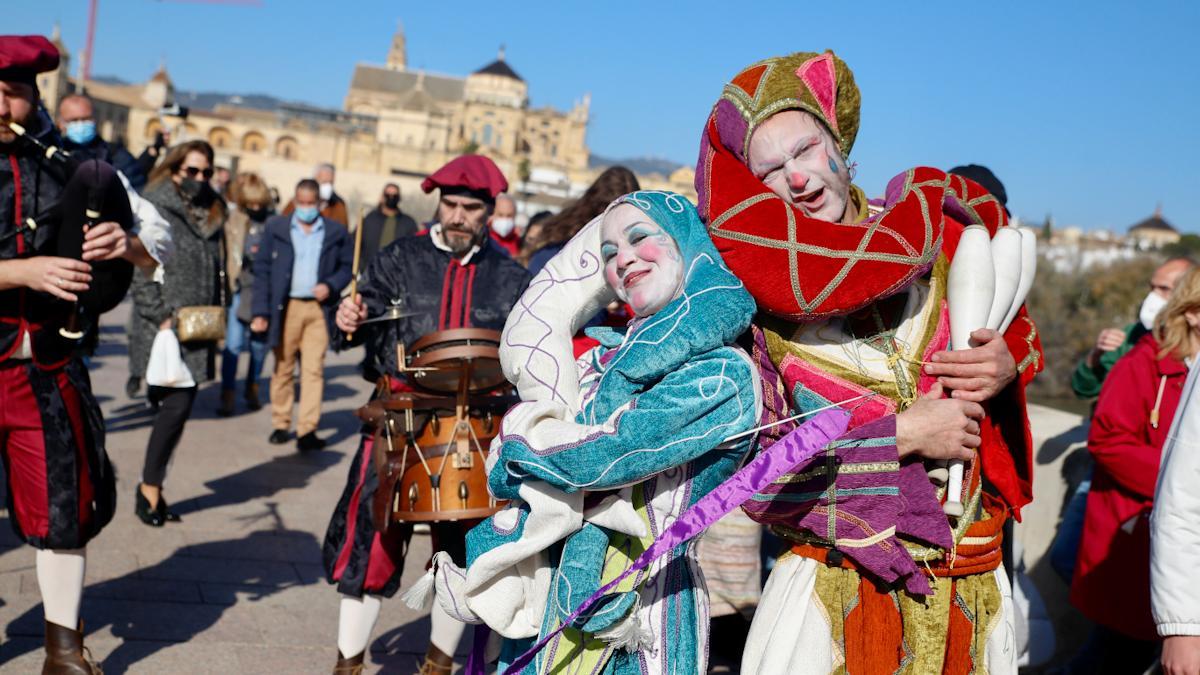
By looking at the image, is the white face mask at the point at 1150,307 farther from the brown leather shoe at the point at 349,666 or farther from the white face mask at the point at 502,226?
the white face mask at the point at 502,226

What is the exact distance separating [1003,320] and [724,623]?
307 centimetres

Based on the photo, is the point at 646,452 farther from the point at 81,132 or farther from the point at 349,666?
the point at 81,132

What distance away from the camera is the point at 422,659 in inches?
199

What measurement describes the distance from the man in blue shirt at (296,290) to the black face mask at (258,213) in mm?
1609

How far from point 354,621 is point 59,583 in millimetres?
1013

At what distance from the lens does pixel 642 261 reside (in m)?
2.59

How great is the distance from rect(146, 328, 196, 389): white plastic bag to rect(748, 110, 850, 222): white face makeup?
16.0 ft

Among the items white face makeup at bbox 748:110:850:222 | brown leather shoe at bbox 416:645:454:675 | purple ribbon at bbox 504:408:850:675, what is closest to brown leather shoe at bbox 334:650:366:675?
brown leather shoe at bbox 416:645:454:675

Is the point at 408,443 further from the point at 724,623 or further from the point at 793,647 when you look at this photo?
the point at 724,623

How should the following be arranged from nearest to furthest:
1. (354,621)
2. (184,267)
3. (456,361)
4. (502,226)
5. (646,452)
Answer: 1. (646,452)
2. (456,361)
3. (354,621)
4. (184,267)
5. (502,226)

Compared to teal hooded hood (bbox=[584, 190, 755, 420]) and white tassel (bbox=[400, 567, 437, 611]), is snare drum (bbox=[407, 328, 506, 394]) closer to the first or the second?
white tassel (bbox=[400, 567, 437, 611])

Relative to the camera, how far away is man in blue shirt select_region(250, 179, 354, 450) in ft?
31.0

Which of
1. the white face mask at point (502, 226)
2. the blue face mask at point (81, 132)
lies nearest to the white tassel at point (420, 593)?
the blue face mask at point (81, 132)

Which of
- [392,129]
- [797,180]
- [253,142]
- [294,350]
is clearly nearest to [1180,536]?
[797,180]
